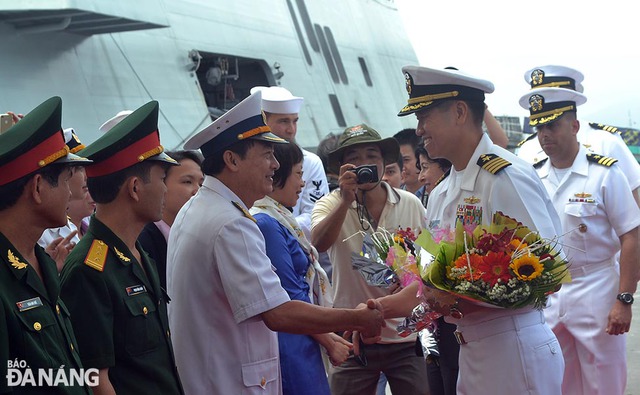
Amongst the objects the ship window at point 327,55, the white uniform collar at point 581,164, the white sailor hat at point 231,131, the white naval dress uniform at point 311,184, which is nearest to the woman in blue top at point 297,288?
the white sailor hat at point 231,131

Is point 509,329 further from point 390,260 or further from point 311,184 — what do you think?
point 311,184

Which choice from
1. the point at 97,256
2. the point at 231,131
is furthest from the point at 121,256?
the point at 231,131

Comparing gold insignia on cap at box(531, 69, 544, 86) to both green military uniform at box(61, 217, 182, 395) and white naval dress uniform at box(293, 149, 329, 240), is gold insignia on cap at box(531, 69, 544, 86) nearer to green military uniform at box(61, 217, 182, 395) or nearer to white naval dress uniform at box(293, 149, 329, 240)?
white naval dress uniform at box(293, 149, 329, 240)

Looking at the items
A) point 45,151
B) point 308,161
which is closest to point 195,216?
point 45,151

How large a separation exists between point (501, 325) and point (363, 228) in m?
1.77

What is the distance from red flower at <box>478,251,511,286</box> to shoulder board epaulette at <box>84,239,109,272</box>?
4.93ft

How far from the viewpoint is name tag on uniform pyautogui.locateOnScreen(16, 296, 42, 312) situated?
262 cm

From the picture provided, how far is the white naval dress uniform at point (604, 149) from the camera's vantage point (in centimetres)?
594

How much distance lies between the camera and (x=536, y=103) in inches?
216

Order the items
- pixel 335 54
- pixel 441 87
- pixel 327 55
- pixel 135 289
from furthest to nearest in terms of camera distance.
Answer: pixel 335 54
pixel 327 55
pixel 441 87
pixel 135 289

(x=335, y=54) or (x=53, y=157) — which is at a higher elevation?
(x=335, y=54)

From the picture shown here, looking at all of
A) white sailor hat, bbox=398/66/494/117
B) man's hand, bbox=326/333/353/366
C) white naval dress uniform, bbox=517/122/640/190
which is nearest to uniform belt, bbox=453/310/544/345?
man's hand, bbox=326/333/353/366

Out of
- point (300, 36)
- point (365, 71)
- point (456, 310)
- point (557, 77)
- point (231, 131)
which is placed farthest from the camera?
point (365, 71)

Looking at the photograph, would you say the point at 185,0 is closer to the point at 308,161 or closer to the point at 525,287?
the point at 308,161
